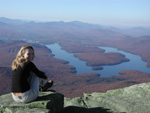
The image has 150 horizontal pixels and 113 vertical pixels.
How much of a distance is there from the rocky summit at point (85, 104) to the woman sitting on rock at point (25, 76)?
41cm

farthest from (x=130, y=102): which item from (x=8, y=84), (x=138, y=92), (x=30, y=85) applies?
(x=8, y=84)

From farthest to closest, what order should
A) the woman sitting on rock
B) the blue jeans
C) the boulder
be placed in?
1. the blue jeans
2. the boulder
3. the woman sitting on rock

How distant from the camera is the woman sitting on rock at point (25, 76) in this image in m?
6.85

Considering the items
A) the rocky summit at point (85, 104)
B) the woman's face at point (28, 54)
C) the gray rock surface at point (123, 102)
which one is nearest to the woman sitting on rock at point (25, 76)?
the woman's face at point (28, 54)

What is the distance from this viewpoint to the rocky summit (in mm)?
7236

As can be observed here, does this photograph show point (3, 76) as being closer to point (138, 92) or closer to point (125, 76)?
point (125, 76)

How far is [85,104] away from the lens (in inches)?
395

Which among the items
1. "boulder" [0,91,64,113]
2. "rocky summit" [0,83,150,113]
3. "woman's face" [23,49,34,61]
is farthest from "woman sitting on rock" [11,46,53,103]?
"rocky summit" [0,83,150,113]

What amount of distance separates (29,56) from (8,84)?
159m

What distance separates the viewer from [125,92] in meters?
12.1

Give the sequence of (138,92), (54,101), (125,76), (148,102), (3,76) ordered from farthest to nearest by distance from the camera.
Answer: (125,76) → (3,76) → (138,92) → (148,102) → (54,101)

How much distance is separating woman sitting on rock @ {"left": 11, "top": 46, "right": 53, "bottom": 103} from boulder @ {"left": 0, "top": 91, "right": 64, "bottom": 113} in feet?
0.92

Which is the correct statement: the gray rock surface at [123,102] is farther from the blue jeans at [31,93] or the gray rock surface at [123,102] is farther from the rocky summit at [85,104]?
the blue jeans at [31,93]

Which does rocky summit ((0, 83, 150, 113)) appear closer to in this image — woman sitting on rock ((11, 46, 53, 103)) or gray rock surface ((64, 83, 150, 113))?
gray rock surface ((64, 83, 150, 113))
